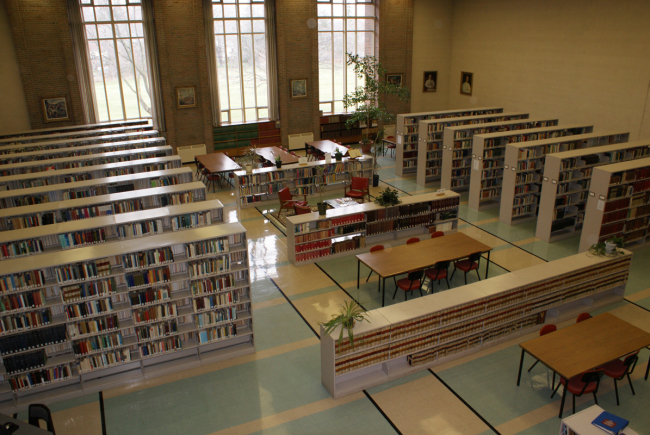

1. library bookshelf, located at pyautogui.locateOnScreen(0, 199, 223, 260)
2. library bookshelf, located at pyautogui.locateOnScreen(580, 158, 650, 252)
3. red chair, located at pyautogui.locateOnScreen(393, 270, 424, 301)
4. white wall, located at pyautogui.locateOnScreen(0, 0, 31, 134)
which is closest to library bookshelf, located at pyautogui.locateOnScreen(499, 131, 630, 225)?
library bookshelf, located at pyautogui.locateOnScreen(580, 158, 650, 252)

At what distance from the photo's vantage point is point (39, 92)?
1641 cm

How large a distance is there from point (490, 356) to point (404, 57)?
16.0 metres

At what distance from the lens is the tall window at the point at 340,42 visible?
1970cm

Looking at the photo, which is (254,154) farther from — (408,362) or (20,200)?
(408,362)

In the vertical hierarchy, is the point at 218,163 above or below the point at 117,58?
below

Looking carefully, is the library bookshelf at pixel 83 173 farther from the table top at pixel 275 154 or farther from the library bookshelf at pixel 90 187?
the table top at pixel 275 154

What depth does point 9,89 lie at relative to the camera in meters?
16.2

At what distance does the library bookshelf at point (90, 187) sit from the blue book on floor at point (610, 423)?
30.7ft

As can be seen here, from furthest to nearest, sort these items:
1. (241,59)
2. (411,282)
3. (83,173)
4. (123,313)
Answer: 1. (241,59)
2. (83,173)
3. (411,282)
4. (123,313)

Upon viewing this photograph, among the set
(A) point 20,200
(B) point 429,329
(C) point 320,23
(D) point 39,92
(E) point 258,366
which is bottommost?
(E) point 258,366

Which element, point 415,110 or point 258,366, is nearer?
point 258,366

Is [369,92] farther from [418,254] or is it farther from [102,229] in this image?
[102,229]

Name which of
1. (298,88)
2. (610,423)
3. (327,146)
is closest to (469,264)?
(610,423)

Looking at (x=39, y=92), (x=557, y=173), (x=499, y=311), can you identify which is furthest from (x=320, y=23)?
(x=499, y=311)
